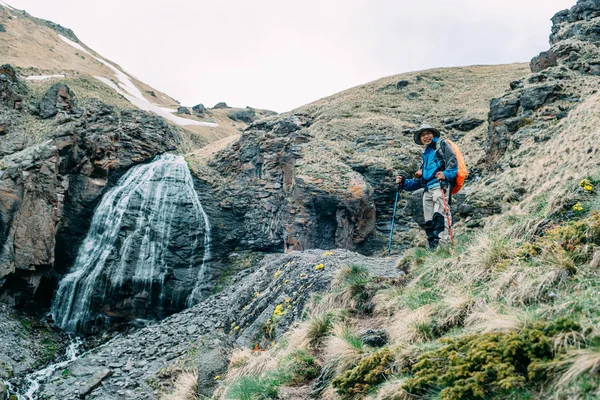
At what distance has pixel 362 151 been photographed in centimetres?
2977

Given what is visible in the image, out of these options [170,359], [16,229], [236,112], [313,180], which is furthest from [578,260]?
[236,112]

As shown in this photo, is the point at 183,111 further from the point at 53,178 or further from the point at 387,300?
the point at 387,300

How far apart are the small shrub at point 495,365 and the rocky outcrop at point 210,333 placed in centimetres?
452

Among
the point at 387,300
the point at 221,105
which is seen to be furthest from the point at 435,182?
the point at 221,105

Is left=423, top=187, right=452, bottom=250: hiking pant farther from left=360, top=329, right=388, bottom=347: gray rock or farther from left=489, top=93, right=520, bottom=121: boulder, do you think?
left=489, top=93, right=520, bottom=121: boulder

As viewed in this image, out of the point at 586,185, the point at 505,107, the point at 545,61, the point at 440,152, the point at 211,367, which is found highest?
the point at 545,61

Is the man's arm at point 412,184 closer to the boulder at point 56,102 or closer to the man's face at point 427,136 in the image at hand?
the man's face at point 427,136

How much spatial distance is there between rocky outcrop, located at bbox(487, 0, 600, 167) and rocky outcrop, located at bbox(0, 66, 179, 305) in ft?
75.3

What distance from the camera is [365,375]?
155 inches

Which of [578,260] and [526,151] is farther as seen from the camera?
[526,151]

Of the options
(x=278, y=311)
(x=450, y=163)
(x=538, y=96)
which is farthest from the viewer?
(x=538, y=96)

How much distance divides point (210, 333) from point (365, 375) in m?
10.1

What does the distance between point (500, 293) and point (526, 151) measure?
49.5ft

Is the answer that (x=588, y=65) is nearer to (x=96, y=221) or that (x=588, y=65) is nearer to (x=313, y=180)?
(x=313, y=180)
